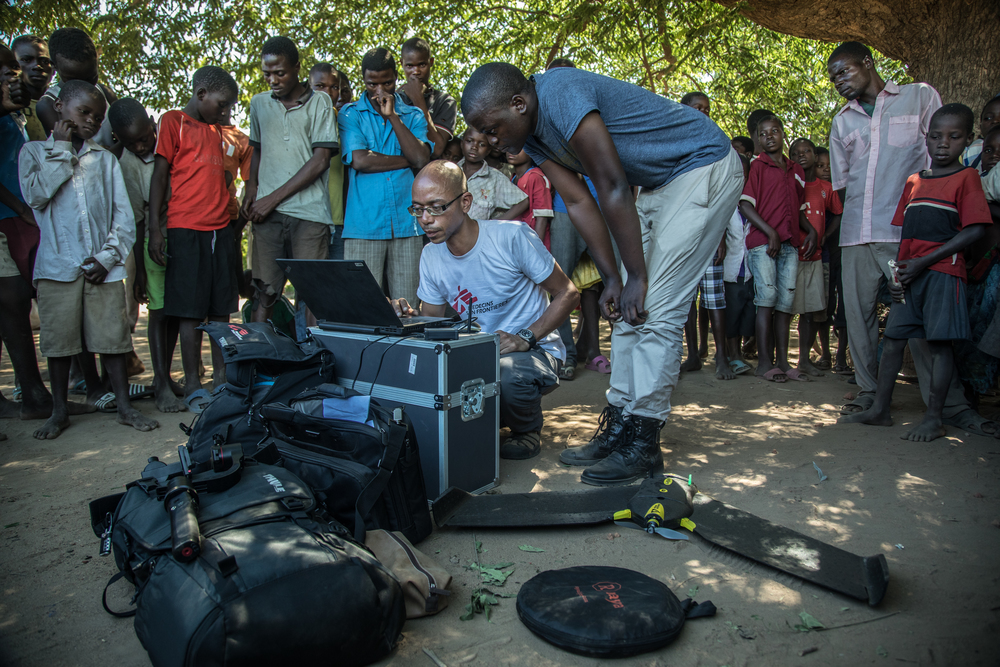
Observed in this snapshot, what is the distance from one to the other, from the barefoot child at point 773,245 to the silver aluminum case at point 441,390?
3257 millimetres

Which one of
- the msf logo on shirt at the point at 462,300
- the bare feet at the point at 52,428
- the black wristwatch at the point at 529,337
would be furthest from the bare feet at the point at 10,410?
the black wristwatch at the point at 529,337

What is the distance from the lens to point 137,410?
14.2 ft

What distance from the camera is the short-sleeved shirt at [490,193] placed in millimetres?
5512

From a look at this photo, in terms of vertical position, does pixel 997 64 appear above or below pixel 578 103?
above

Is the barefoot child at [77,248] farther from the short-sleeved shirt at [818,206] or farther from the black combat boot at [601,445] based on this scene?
the short-sleeved shirt at [818,206]

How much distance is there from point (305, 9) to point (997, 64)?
780 cm

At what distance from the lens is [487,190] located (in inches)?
218

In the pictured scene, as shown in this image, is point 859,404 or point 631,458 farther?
point 859,404

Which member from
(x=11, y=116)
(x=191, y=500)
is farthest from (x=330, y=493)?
(x=11, y=116)

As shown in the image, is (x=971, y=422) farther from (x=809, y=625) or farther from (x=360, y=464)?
(x=360, y=464)

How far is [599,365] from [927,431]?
2629 mm

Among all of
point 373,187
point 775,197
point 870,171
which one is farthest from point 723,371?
point 373,187

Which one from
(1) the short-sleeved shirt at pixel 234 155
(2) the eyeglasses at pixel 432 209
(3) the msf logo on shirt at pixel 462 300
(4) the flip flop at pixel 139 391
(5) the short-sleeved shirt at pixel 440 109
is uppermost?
(5) the short-sleeved shirt at pixel 440 109

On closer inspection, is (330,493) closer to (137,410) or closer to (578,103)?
(578,103)
